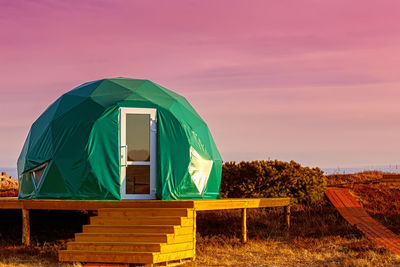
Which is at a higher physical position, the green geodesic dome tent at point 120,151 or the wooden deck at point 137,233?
the green geodesic dome tent at point 120,151

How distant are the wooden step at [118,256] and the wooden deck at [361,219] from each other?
15.7 feet

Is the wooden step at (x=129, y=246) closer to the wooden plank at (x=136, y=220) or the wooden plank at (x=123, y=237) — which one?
the wooden plank at (x=123, y=237)

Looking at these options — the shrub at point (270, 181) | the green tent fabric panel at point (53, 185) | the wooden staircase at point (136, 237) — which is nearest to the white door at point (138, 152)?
the green tent fabric panel at point (53, 185)

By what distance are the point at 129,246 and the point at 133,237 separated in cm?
25

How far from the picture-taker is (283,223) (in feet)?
48.4

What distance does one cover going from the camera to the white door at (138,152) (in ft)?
40.5

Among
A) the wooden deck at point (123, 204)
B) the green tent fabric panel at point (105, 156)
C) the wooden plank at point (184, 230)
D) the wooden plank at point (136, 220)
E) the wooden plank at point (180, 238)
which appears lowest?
the wooden plank at point (180, 238)

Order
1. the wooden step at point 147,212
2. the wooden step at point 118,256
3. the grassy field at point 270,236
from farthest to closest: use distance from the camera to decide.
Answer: the grassy field at point 270,236
the wooden step at point 147,212
the wooden step at point 118,256

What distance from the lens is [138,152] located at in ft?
41.2

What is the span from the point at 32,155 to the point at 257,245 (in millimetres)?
5864

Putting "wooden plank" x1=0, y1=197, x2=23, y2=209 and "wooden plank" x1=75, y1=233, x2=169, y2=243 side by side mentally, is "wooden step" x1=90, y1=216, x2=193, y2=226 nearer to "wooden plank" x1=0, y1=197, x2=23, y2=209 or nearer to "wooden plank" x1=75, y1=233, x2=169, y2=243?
"wooden plank" x1=75, y1=233, x2=169, y2=243

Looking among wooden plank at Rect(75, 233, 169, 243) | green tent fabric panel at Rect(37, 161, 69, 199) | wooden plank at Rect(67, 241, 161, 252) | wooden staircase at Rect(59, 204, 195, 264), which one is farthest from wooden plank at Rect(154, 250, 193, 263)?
green tent fabric panel at Rect(37, 161, 69, 199)

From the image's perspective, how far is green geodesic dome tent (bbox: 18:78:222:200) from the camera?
12.2 m

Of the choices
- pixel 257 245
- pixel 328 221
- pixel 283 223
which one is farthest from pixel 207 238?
pixel 328 221
